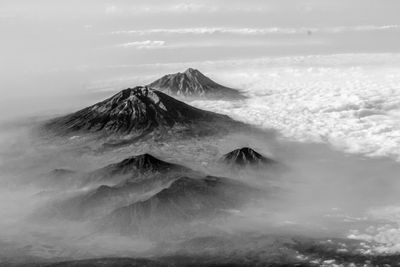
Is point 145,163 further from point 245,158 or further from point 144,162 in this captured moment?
point 245,158

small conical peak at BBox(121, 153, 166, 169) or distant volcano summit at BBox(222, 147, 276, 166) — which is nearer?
small conical peak at BBox(121, 153, 166, 169)

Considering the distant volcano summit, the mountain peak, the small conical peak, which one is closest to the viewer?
the mountain peak

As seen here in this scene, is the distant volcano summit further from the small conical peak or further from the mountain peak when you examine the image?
the small conical peak

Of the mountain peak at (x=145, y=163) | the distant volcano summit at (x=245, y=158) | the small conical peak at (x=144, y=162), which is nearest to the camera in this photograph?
the mountain peak at (x=145, y=163)

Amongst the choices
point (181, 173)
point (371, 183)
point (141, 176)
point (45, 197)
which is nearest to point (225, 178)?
point (181, 173)

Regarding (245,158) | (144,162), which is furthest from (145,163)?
(245,158)

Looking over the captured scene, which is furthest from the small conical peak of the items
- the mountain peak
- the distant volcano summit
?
the distant volcano summit

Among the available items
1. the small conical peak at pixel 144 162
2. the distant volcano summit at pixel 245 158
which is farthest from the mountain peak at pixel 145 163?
the distant volcano summit at pixel 245 158

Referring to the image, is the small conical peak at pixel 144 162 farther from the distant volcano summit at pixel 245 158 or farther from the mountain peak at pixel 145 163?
the distant volcano summit at pixel 245 158

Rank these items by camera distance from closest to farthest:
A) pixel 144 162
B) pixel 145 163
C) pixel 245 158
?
pixel 145 163
pixel 144 162
pixel 245 158

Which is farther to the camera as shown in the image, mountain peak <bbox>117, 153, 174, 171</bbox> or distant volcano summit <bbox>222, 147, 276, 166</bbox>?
distant volcano summit <bbox>222, 147, 276, 166</bbox>

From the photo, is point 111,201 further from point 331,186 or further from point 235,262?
point 331,186

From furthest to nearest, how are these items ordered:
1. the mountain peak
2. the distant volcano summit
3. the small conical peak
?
the distant volcano summit
the small conical peak
the mountain peak
